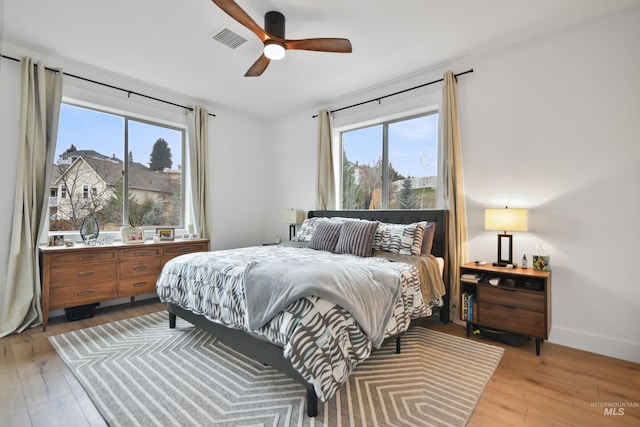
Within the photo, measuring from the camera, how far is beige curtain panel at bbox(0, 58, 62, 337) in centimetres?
302

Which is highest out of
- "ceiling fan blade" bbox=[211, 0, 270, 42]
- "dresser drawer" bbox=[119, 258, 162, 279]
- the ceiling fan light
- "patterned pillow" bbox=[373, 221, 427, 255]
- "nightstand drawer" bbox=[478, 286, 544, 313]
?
"ceiling fan blade" bbox=[211, 0, 270, 42]

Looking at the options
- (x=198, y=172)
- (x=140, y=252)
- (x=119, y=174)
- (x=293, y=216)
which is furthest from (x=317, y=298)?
(x=119, y=174)

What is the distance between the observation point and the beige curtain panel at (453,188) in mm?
3299

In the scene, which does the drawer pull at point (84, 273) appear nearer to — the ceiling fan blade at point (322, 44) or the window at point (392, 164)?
the ceiling fan blade at point (322, 44)

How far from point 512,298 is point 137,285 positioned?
407 centimetres

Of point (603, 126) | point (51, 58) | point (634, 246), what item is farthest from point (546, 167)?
point (51, 58)

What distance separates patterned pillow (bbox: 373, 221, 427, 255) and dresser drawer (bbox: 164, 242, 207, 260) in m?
2.49

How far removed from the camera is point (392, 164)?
4.28m

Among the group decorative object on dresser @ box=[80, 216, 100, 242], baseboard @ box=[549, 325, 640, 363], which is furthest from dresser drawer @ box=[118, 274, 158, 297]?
baseboard @ box=[549, 325, 640, 363]

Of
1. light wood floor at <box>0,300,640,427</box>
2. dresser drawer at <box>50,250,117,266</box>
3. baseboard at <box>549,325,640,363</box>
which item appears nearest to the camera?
light wood floor at <box>0,300,640,427</box>

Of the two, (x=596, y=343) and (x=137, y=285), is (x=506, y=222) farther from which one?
(x=137, y=285)

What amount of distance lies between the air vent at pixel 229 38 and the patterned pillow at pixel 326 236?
2.20m

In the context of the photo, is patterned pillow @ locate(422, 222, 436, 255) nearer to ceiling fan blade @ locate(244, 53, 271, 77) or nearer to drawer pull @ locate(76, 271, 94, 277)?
ceiling fan blade @ locate(244, 53, 271, 77)

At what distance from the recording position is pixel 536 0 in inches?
97.2
